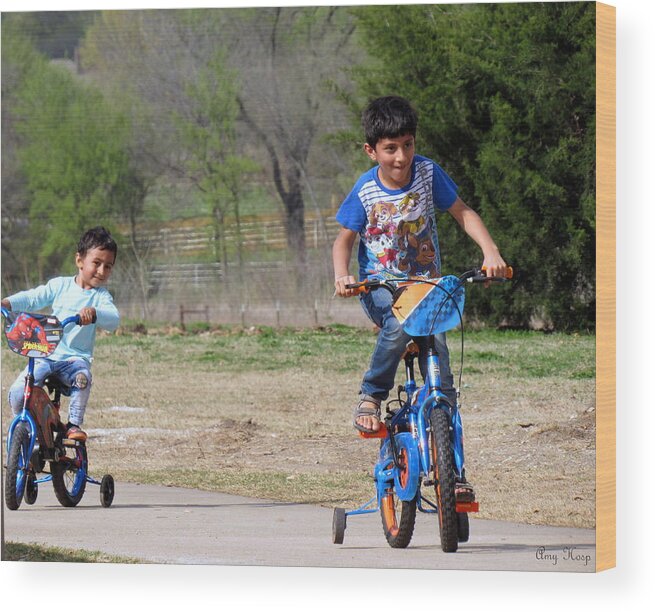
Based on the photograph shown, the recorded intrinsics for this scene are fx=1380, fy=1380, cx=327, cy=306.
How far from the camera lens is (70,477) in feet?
22.0

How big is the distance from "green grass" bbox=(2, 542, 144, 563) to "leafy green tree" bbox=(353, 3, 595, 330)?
2213 mm

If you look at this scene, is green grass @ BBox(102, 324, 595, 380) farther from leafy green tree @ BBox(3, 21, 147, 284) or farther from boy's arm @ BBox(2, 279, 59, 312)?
boy's arm @ BBox(2, 279, 59, 312)

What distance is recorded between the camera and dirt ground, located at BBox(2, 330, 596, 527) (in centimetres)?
654

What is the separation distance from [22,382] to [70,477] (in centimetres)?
61

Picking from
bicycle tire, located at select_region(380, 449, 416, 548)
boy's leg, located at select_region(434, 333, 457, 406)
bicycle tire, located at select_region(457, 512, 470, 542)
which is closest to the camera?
boy's leg, located at select_region(434, 333, 457, 406)

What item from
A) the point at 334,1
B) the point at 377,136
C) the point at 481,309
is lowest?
the point at 481,309

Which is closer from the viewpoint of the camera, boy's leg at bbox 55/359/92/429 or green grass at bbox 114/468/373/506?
boy's leg at bbox 55/359/92/429

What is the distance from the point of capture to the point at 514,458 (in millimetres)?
6973

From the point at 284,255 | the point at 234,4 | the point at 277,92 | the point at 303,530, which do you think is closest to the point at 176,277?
the point at 284,255

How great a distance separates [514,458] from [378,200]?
203cm

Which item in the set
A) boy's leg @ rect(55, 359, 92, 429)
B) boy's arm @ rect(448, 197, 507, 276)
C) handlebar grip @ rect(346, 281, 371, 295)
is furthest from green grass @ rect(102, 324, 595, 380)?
boy's leg @ rect(55, 359, 92, 429)

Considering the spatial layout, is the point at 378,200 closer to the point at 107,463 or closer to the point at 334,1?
the point at 334,1
